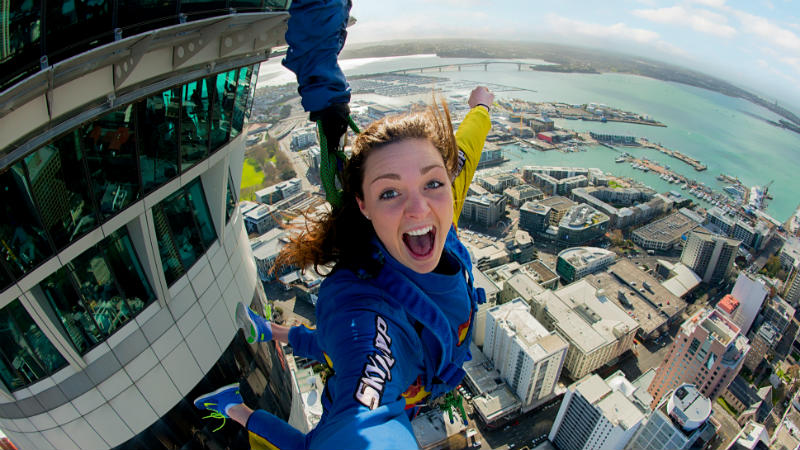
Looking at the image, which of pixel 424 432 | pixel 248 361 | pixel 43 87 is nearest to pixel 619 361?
pixel 424 432

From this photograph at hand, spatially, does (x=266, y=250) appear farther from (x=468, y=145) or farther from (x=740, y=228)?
(x=740, y=228)

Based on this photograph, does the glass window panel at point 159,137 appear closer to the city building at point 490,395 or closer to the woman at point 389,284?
the woman at point 389,284

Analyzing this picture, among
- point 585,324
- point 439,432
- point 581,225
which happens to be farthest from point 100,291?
point 581,225

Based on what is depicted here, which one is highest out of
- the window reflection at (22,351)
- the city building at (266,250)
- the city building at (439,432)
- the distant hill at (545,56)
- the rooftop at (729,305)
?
the distant hill at (545,56)

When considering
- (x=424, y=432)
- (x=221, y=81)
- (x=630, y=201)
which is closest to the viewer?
(x=221, y=81)

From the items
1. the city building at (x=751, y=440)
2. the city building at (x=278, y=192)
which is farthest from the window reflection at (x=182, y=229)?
the city building at (x=278, y=192)

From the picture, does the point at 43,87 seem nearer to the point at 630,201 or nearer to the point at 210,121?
the point at 210,121

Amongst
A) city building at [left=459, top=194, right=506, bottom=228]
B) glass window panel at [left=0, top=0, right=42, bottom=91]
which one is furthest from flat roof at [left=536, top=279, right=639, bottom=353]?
glass window panel at [left=0, top=0, right=42, bottom=91]
